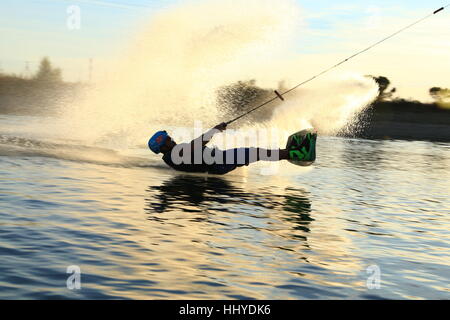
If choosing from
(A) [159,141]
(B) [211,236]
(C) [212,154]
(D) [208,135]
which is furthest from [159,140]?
(B) [211,236]

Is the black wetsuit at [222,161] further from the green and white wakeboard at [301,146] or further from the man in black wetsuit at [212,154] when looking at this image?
the green and white wakeboard at [301,146]

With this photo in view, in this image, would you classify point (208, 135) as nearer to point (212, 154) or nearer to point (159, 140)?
point (212, 154)

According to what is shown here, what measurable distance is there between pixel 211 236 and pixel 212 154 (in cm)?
772

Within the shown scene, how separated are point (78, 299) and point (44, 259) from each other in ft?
5.69

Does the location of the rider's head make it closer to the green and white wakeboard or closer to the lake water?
the lake water

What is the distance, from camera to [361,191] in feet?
61.9

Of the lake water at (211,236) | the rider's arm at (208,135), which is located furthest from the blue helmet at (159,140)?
the lake water at (211,236)

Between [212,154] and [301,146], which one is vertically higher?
[301,146]

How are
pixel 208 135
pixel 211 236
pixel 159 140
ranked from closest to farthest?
pixel 211 236
pixel 208 135
pixel 159 140

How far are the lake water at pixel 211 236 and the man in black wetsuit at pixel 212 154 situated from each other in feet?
1.30

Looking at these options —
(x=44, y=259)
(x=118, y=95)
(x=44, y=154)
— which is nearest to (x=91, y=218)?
(x=44, y=259)

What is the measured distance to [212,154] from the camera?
60.2ft

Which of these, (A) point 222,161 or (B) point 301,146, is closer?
(A) point 222,161
